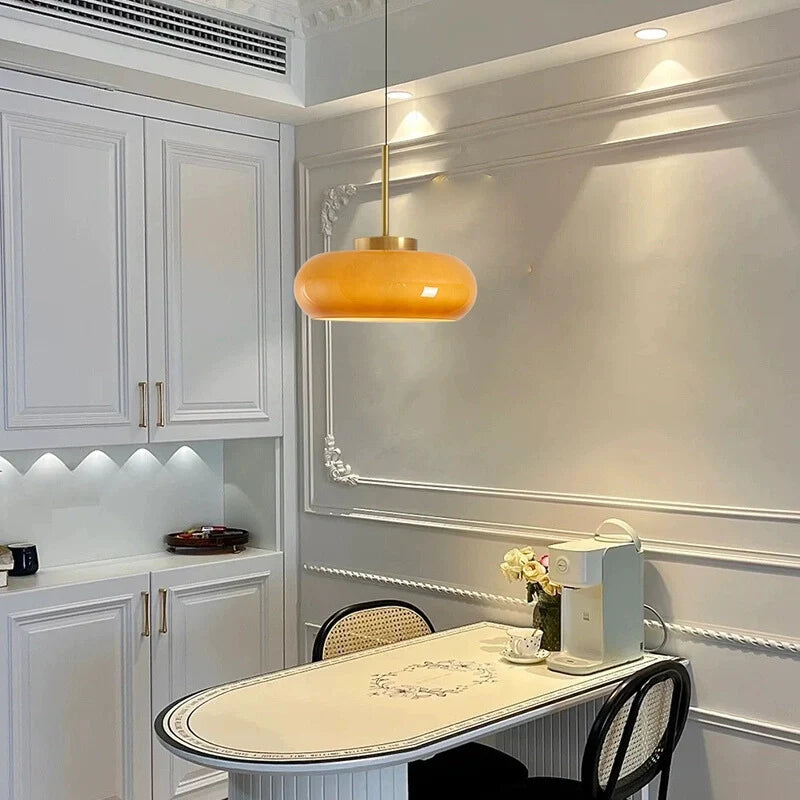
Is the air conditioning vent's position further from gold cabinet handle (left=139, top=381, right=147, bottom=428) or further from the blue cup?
the blue cup

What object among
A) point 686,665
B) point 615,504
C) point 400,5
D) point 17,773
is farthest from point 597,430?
point 17,773

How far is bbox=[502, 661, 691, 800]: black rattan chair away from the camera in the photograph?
2420 millimetres

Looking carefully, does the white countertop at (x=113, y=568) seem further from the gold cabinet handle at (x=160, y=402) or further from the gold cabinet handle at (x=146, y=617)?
the gold cabinet handle at (x=160, y=402)

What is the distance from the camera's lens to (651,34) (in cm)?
289

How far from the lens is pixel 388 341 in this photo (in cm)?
372

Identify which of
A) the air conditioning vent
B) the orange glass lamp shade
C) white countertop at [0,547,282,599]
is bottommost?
white countertop at [0,547,282,599]

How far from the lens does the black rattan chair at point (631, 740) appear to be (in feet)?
7.94

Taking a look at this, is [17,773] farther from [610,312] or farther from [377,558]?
[610,312]

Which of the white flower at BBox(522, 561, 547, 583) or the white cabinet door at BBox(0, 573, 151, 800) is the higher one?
the white flower at BBox(522, 561, 547, 583)

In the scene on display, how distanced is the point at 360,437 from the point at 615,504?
1.05m

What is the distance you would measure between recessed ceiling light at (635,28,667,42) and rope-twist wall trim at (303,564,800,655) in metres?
1.56

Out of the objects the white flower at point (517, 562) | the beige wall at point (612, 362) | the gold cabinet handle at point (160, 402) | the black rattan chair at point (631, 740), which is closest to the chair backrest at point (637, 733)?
the black rattan chair at point (631, 740)

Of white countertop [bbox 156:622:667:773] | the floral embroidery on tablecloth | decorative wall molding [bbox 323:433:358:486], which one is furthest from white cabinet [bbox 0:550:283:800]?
the floral embroidery on tablecloth

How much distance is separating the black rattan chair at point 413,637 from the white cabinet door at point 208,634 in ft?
2.36
